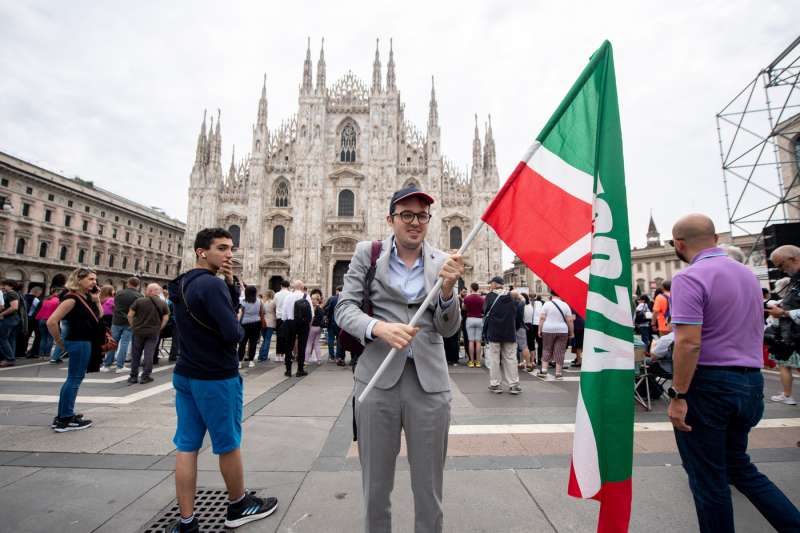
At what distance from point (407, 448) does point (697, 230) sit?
1.94 meters

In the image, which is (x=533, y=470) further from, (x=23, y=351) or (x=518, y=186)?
(x=23, y=351)

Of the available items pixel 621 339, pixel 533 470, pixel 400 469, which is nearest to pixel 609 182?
pixel 621 339

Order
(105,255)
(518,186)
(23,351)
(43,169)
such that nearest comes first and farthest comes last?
(518,186) < (23,351) < (43,169) < (105,255)

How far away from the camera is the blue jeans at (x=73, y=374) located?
12.4 feet

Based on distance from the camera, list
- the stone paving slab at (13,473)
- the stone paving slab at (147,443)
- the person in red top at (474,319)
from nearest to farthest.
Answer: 1. the stone paving slab at (13,473)
2. the stone paving slab at (147,443)
3. the person in red top at (474,319)

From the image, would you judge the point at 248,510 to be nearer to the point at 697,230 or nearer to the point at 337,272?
the point at 697,230

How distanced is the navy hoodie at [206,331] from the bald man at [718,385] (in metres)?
2.47

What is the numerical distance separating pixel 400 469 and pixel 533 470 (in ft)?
3.42

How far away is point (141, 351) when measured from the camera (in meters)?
6.27

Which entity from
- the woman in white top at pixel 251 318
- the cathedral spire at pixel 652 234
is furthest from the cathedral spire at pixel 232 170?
the cathedral spire at pixel 652 234

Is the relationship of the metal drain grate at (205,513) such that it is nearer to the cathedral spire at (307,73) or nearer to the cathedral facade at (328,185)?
the cathedral facade at (328,185)

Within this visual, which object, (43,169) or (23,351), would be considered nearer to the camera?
(23,351)

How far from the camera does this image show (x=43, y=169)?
103ft

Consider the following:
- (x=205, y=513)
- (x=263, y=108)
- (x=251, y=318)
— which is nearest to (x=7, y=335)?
(x=251, y=318)
